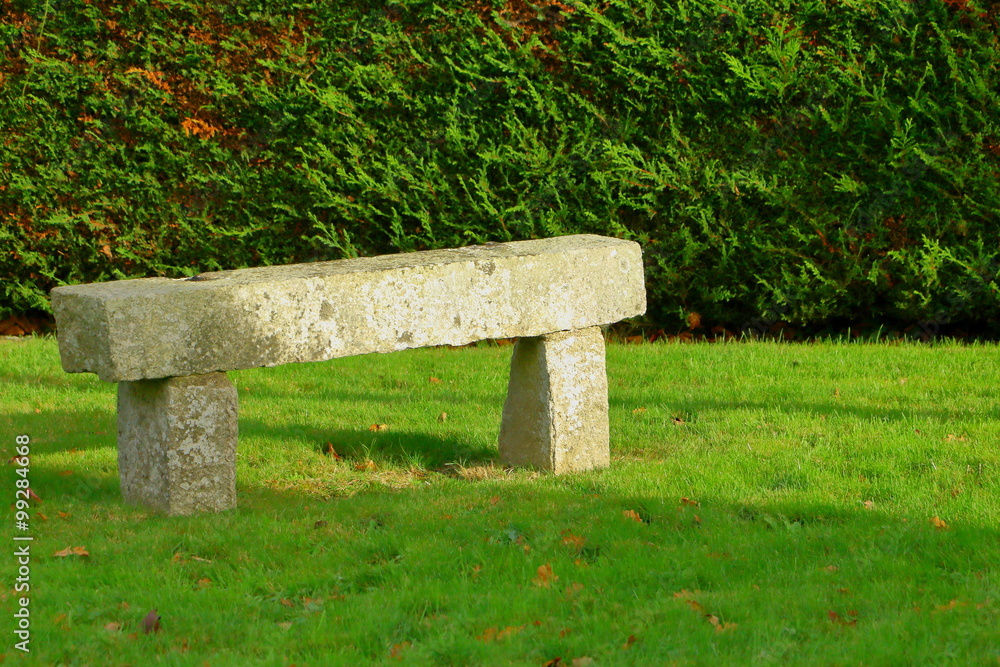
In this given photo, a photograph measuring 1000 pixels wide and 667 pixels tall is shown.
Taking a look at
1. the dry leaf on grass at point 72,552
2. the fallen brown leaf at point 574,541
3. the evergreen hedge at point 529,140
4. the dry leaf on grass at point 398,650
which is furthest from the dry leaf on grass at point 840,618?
the evergreen hedge at point 529,140

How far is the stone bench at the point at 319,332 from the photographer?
4926 millimetres

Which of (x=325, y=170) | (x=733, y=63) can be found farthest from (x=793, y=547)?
(x=325, y=170)

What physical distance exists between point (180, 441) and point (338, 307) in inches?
36.8

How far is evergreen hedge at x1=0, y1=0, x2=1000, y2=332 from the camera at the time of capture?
892 cm

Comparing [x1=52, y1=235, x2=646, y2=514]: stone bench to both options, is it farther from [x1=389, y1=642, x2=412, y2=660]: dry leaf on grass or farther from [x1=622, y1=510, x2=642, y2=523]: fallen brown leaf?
[x1=389, y1=642, x2=412, y2=660]: dry leaf on grass

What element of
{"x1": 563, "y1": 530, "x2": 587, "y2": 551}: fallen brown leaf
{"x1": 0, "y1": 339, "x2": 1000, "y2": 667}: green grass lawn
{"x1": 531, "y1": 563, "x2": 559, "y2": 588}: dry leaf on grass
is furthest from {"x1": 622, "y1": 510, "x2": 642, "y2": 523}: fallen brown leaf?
{"x1": 531, "y1": 563, "x2": 559, "y2": 588}: dry leaf on grass

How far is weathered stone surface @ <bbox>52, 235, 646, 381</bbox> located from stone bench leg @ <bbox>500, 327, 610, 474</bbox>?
0.60 feet

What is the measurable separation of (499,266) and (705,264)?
430 centimetres

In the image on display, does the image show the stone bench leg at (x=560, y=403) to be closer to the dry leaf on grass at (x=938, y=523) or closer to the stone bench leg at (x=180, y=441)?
the stone bench leg at (x=180, y=441)

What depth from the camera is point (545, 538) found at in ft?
15.4

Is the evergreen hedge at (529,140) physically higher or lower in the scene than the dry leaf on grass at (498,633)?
higher

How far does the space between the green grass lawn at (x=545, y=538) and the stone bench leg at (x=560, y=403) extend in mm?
195

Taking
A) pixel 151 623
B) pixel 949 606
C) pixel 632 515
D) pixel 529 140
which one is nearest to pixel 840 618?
pixel 949 606

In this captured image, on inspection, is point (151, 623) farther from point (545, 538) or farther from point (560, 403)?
point (560, 403)
